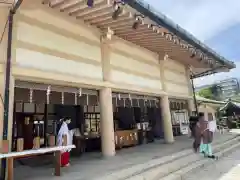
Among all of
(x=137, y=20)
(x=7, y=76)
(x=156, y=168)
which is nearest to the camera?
(x=7, y=76)

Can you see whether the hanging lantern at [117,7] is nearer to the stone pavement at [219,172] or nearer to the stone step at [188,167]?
the stone step at [188,167]

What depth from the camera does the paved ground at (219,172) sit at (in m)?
5.48

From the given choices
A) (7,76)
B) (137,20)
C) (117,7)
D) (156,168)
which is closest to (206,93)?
(137,20)

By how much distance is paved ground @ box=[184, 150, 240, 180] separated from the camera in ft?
18.0

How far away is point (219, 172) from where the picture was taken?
19.6ft

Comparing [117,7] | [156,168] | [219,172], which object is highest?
[117,7]

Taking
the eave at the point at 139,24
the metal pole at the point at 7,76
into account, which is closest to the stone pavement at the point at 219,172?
the metal pole at the point at 7,76

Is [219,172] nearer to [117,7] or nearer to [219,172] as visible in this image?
[219,172]

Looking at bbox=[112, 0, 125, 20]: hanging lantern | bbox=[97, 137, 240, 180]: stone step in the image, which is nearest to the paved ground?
bbox=[97, 137, 240, 180]: stone step

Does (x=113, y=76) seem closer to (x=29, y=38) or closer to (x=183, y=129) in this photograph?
(x=29, y=38)

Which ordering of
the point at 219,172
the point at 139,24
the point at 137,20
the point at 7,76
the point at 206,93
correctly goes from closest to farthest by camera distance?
the point at 7,76 < the point at 219,172 < the point at 137,20 < the point at 139,24 < the point at 206,93

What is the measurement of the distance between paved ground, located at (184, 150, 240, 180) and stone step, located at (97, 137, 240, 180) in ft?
1.61

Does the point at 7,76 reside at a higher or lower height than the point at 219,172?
higher

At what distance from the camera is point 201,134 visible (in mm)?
7809
